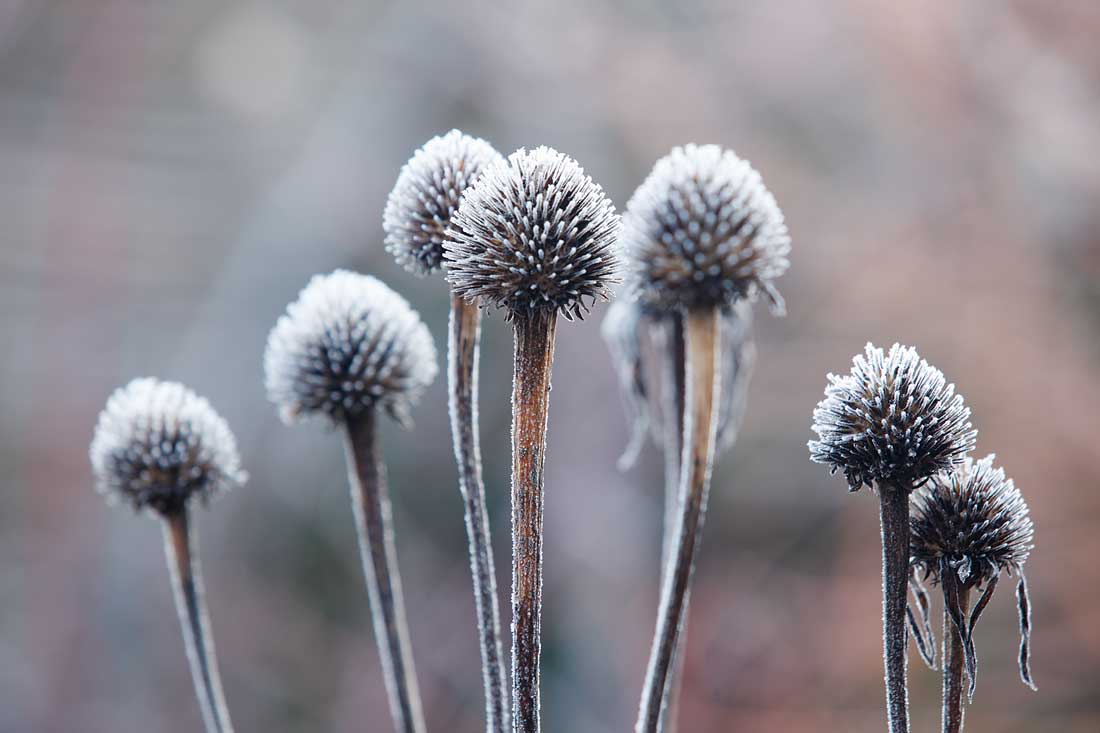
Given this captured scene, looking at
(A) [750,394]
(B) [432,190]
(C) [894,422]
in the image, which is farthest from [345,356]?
(A) [750,394]

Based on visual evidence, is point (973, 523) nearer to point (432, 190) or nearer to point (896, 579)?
point (896, 579)

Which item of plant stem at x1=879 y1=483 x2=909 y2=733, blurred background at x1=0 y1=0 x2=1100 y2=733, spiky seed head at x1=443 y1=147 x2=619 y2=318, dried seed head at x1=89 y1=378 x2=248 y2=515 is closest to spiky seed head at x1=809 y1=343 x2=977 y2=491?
plant stem at x1=879 y1=483 x2=909 y2=733

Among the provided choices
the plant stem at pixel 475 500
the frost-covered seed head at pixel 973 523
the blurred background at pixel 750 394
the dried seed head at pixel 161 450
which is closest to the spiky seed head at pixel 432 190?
the plant stem at pixel 475 500

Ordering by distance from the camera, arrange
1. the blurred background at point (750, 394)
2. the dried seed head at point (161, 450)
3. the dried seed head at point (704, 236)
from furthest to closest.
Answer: the blurred background at point (750, 394), the dried seed head at point (161, 450), the dried seed head at point (704, 236)

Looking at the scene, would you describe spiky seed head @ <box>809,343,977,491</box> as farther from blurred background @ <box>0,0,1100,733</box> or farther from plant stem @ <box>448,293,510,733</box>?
blurred background @ <box>0,0,1100,733</box>

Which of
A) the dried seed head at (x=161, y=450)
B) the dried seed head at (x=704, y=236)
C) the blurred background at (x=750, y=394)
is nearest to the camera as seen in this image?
the dried seed head at (x=704, y=236)

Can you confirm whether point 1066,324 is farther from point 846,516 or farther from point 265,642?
point 265,642

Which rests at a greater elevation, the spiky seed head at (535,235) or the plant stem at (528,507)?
the spiky seed head at (535,235)

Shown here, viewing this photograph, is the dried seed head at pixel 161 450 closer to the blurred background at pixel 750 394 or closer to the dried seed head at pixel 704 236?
the dried seed head at pixel 704 236

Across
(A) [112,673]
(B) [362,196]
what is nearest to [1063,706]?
(B) [362,196]
